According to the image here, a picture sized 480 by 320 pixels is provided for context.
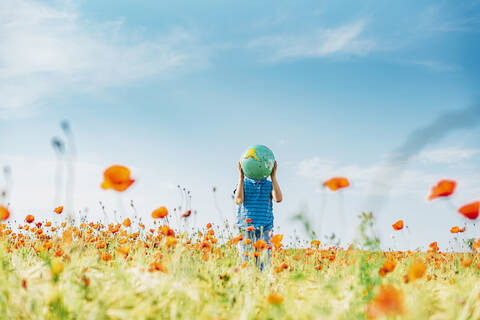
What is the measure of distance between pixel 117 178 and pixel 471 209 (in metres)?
2.57

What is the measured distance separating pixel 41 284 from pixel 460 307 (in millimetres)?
2854

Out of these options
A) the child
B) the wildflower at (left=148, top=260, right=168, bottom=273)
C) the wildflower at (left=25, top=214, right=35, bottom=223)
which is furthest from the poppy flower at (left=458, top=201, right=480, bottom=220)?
the wildflower at (left=25, top=214, right=35, bottom=223)

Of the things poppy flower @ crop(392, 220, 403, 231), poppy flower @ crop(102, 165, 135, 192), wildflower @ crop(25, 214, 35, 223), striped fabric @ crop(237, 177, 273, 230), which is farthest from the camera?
wildflower @ crop(25, 214, 35, 223)

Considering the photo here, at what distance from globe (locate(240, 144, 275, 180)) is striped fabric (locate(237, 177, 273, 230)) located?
0.41 m

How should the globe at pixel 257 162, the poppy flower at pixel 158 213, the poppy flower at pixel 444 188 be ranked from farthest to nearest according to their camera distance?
the globe at pixel 257 162 → the poppy flower at pixel 158 213 → the poppy flower at pixel 444 188

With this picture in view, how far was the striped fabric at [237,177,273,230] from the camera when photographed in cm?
526

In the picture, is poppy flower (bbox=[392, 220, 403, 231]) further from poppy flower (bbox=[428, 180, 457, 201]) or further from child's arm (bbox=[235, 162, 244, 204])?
child's arm (bbox=[235, 162, 244, 204])

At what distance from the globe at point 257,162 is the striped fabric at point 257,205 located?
1.34 ft

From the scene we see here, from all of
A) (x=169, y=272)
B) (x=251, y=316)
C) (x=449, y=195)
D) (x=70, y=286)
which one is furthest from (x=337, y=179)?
(x=70, y=286)

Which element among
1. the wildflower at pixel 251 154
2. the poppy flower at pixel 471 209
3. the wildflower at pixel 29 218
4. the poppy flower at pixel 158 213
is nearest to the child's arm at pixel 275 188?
the wildflower at pixel 251 154

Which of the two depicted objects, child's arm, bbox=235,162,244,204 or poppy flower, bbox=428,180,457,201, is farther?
child's arm, bbox=235,162,244,204

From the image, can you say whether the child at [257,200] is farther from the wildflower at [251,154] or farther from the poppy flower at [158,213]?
the poppy flower at [158,213]

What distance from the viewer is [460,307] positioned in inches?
110

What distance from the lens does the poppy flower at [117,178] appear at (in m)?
2.88
